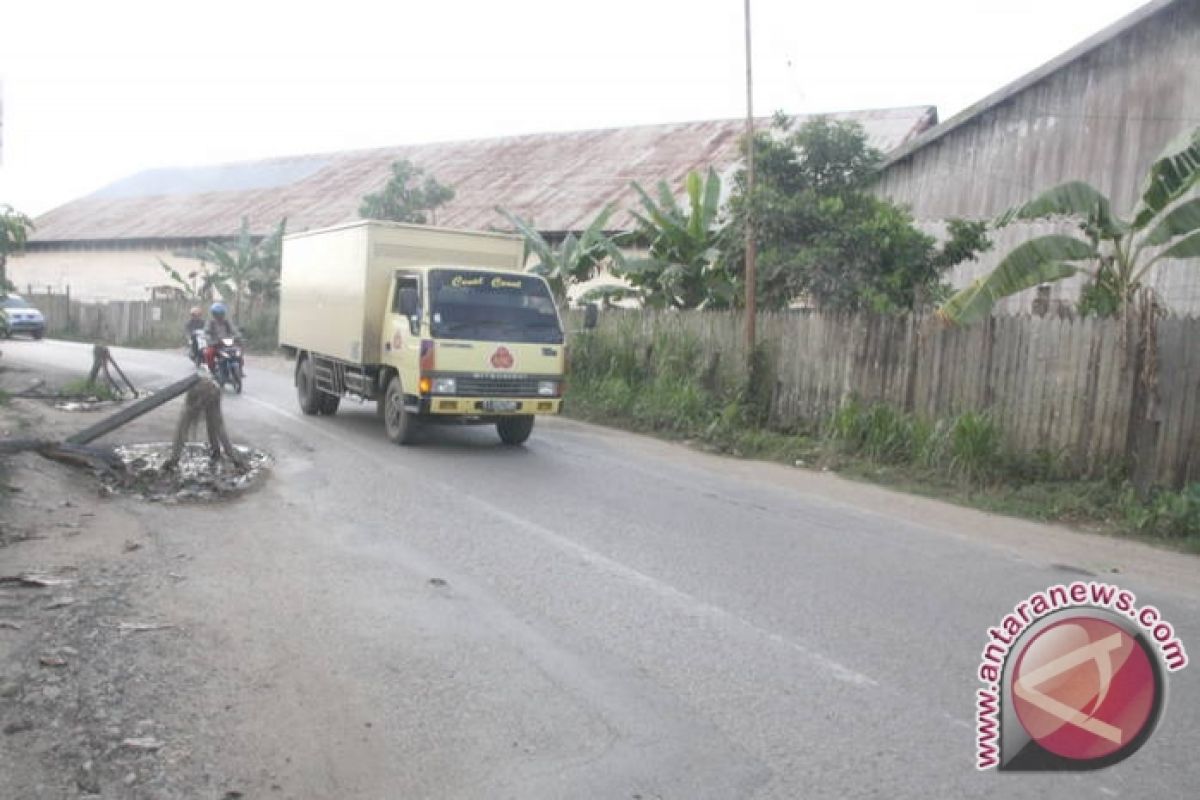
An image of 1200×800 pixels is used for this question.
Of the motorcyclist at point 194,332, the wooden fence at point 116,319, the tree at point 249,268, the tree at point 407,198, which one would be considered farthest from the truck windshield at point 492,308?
the wooden fence at point 116,319

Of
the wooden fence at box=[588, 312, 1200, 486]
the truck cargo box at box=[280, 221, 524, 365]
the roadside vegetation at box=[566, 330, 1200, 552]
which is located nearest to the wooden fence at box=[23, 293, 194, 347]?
the truck cargo box at box=[280, 221, 524, 365]

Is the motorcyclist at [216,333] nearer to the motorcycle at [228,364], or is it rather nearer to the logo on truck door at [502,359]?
the motorcycle at [228,364]

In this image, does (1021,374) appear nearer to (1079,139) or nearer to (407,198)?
(1079,139)

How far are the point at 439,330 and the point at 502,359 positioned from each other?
0.83 metres

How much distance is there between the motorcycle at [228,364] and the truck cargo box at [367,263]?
3013 millimetres

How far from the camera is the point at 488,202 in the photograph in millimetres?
31609

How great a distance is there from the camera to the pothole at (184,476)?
9180 mm

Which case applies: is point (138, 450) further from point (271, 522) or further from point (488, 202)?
point (488, 202)

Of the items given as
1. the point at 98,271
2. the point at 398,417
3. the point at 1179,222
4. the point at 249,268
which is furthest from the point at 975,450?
the point at 98,271

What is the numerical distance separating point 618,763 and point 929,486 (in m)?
7.96

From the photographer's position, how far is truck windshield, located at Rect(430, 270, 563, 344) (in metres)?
12.2

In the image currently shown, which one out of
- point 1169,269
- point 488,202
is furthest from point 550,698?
point 488,202

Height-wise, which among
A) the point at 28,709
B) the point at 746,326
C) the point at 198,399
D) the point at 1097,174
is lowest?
the point at 28,709

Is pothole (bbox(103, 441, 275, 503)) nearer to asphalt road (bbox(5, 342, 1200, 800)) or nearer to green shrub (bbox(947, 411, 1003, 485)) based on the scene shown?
asphalt road (bbox(5, 342, 1200, 800))
